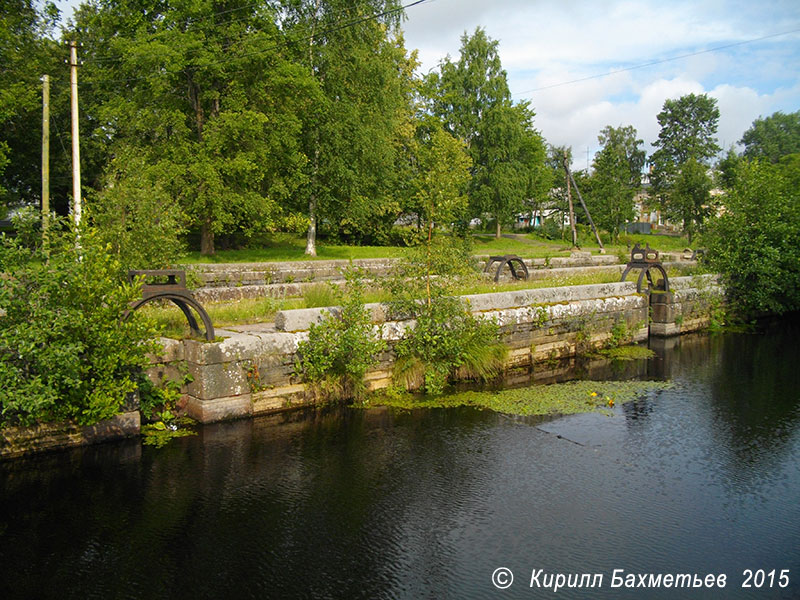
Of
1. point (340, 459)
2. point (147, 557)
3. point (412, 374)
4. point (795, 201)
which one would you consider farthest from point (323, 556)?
point (795, 201)

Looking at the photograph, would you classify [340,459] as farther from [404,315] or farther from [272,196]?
[272,196]

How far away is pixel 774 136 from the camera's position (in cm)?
7312

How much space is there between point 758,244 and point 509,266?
259 inches

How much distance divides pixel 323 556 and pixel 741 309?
15611 millimetres

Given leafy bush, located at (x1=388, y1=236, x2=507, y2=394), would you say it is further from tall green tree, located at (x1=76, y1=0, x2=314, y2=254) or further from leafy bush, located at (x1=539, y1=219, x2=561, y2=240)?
Answer: leafy bush, located at (x1=539, y1=219, x2=561, y2=240)

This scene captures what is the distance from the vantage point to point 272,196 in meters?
24.7

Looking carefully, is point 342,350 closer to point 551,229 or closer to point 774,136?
point 551,229

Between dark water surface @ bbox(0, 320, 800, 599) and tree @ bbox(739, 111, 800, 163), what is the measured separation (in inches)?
2870

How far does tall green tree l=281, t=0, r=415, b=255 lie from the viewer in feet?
80.7

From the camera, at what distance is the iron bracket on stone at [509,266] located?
1463 cm

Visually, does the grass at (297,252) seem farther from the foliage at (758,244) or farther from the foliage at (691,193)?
the foliage at (691,193)

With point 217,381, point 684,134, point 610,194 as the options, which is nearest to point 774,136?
point 684,134

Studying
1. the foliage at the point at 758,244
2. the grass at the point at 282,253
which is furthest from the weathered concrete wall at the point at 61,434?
the foliage at the point at 758,244

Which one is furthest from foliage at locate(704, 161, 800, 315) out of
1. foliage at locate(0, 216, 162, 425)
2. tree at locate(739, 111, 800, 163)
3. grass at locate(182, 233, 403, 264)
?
tree at locate(739, 111, 800, 163)
